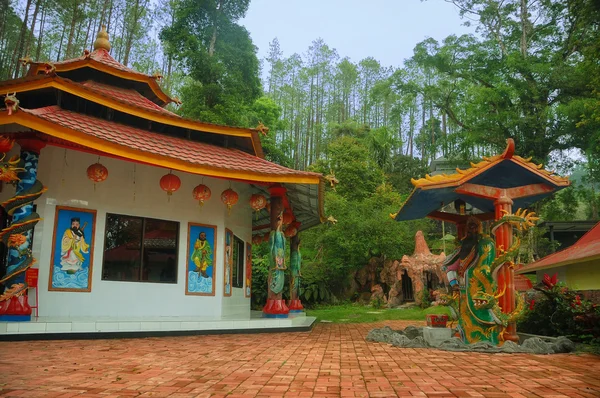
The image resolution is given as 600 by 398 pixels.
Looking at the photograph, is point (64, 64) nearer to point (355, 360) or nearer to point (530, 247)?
point (355, 360)

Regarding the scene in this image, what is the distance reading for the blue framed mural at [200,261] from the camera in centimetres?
Answer: 941

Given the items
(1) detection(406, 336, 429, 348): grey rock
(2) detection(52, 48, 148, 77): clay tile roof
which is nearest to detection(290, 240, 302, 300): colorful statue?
(2) detection(52, 48, 148, 77): clay tile roof

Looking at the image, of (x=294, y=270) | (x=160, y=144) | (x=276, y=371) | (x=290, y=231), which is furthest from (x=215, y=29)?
(x=276, y=371)

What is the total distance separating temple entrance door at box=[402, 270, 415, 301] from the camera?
Result: 21297mm

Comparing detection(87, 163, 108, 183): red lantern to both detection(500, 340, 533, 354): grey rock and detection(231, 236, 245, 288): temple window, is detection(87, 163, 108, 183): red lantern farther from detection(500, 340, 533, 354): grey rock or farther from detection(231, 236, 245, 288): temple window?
detection(500, 340, 533, 354): grey rock

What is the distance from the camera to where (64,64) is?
1071 cm

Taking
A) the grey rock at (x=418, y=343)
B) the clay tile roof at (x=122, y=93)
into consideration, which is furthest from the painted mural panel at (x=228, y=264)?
the grey rock at (x=418, y=343)

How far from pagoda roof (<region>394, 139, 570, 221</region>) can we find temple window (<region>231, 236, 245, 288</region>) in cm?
503

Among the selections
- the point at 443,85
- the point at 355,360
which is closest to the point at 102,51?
the point at 355,360

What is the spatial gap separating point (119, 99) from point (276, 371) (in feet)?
22.3

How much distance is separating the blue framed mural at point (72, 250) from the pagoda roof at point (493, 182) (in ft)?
19.6

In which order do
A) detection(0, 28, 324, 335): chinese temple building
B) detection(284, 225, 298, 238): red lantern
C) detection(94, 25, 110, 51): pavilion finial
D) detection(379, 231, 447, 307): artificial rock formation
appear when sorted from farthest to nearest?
1. detection(379, 231, 447, 307): artificial rock formation
2. detection(284, 225, 298, 238): red lantern
3. detection(94, 25, 110, 51): pavilion finial
4. detection(0, 28, 324, 335): chinese temple building

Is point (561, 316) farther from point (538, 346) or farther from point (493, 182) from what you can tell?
point (493, 182)

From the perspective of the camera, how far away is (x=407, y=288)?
2148 centimetres
